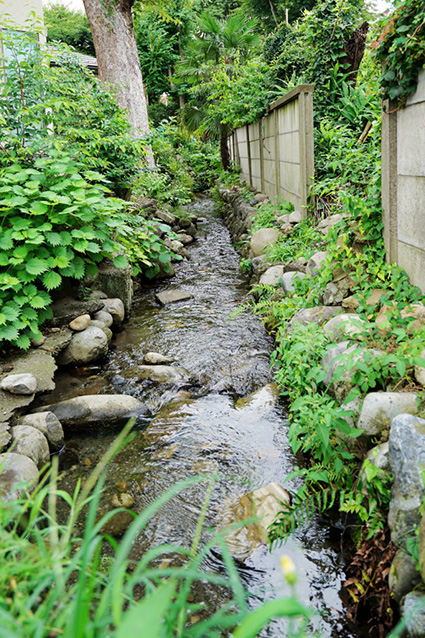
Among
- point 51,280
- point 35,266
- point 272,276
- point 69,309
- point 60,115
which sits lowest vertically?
point 69,309

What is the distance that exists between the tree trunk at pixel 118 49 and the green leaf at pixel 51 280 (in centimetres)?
729

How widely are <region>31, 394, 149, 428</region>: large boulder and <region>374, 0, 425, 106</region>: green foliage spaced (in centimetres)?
309

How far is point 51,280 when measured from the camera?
488 cm

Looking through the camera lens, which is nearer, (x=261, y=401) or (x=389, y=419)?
(x=389, y=419)

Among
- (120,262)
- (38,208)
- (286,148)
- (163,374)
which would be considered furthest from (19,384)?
(286,148)

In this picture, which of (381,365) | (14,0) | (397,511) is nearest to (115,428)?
(381,365)

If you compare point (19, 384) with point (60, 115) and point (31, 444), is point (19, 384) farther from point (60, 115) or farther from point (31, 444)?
point (60, 115)

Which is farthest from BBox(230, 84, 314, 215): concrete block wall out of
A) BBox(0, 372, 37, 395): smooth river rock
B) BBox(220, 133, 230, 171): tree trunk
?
BBox(220, 133, 230, 171): tree trunk

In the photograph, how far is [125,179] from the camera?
26.0 feet

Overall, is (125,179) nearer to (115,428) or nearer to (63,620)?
(115,428)

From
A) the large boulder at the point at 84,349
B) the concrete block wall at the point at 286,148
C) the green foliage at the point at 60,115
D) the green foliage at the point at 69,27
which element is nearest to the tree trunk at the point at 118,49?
the concrete block wall at the point at 286,148

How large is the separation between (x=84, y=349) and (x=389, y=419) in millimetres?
3368

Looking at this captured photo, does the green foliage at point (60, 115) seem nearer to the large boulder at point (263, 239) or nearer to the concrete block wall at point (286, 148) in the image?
the large boulder at point (263, 239)

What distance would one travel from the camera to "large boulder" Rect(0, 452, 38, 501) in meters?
2.91
